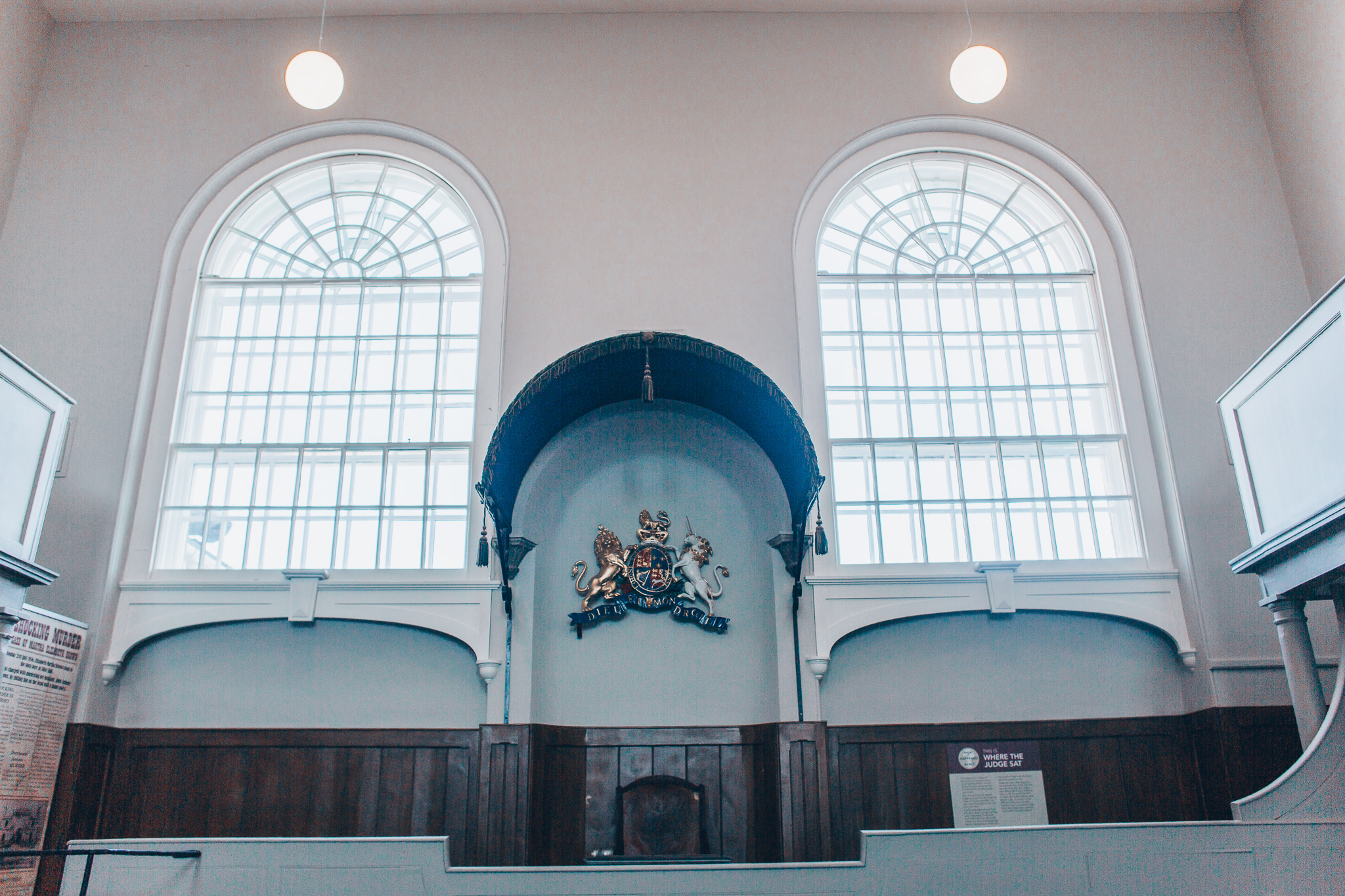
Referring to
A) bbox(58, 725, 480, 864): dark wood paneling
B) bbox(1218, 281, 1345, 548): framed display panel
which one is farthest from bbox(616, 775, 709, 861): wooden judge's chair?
bbox(1218, 281, 1345, 548): framed display panel

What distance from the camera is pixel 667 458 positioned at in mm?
7879

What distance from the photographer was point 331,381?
26.8 ft

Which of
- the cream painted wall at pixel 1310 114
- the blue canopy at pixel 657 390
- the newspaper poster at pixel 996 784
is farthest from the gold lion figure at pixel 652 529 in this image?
the cream painted wall at pixel 1310 114

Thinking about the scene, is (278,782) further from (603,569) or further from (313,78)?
(313,78)

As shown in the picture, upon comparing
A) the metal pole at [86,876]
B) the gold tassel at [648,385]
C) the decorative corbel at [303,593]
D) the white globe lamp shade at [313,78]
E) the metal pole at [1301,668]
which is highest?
the white globe lamp shade at [313,78]

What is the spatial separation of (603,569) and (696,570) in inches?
28.7

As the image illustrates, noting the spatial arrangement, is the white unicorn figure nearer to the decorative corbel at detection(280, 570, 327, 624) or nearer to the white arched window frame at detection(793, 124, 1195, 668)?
the white arched window frame at detection(793, 124, 1195, 668)

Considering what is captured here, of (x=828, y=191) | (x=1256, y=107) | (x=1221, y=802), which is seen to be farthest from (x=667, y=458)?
(x=1256, y=107)

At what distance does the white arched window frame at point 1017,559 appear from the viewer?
731cm

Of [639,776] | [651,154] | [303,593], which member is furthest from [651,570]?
[651,154]

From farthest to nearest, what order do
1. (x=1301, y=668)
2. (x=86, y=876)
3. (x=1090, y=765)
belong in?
(x=1090, y=765)
(x=1301, y=668)
(x=86, y=876)

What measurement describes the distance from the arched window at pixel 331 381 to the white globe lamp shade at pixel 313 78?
1.97 metres

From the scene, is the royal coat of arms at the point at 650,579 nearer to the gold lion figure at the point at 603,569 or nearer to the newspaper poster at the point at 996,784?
the gold lion figure at the point at 603,569

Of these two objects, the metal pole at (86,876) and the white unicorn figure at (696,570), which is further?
the white unicorn figure at (696,570)
